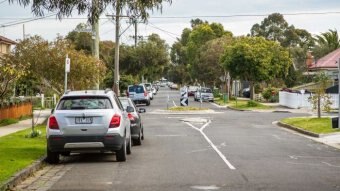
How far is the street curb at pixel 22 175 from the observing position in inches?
446

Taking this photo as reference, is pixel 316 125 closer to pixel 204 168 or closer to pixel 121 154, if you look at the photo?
pixel 121 154

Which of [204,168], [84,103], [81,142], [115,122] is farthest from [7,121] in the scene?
[204,168]

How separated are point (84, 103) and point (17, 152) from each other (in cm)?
243

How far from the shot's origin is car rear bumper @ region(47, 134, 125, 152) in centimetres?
1498

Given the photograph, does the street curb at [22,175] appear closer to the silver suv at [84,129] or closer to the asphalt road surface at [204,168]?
the asphalt road surface at [204,168]

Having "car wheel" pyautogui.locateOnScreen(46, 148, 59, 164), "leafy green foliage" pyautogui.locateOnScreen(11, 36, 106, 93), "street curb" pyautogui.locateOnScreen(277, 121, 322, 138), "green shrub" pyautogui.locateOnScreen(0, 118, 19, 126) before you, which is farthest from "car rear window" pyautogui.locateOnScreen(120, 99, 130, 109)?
"green shrub" pyautogui.locateOnScreen(0, 118, 19, 126)

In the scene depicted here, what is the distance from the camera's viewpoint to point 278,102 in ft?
201

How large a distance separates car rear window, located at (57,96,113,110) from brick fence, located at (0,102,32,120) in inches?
613

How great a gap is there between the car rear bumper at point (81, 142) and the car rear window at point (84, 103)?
73cm

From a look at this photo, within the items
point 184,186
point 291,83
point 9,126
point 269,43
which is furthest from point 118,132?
point 291,83

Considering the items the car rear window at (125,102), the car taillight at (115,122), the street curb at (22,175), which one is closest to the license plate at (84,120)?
the car taillight at (115,122)

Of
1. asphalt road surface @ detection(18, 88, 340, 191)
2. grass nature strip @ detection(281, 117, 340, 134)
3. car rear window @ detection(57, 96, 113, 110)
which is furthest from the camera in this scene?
grass nature strip @ detection(281, 117, 340, 134)

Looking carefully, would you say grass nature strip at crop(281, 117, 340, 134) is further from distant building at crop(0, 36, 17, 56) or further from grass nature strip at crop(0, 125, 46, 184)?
distant building at crop(0, 36, 17, 56)

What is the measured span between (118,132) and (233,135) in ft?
34.0
